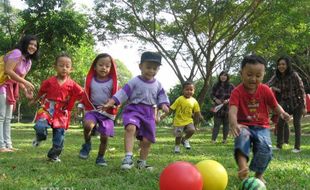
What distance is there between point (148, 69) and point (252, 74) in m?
1.65

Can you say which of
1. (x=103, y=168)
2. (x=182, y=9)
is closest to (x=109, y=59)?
(x=103, y=168)

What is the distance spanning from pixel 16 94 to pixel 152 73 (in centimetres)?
341

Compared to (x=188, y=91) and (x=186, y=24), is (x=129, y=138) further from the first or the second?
(x=186, y=24)

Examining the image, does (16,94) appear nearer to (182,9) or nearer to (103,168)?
(103,168)

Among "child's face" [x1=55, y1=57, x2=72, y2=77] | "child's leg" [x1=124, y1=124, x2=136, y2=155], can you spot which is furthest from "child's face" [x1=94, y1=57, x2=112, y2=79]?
"child's leg" [x1=124, y1=124, x2=136, y2=155]

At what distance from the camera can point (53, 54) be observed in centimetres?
2120

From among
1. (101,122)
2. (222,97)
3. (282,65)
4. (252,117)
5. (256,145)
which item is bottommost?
(256,145)

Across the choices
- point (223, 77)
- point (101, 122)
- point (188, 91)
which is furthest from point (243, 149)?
point (223, 77)

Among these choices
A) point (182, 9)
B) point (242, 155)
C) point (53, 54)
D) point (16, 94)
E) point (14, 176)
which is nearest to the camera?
point (242, 155)

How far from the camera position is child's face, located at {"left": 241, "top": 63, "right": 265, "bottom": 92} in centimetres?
484

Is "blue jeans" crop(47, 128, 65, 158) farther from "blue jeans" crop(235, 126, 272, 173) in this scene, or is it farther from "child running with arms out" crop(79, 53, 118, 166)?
"blue jeans" crop(235, 126, 272, 173)

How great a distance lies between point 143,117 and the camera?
237 inches

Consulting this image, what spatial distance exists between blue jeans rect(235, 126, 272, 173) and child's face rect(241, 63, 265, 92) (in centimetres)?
49

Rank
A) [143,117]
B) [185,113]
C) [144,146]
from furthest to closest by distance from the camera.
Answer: [185,113] < [144,146] < [143,117]
